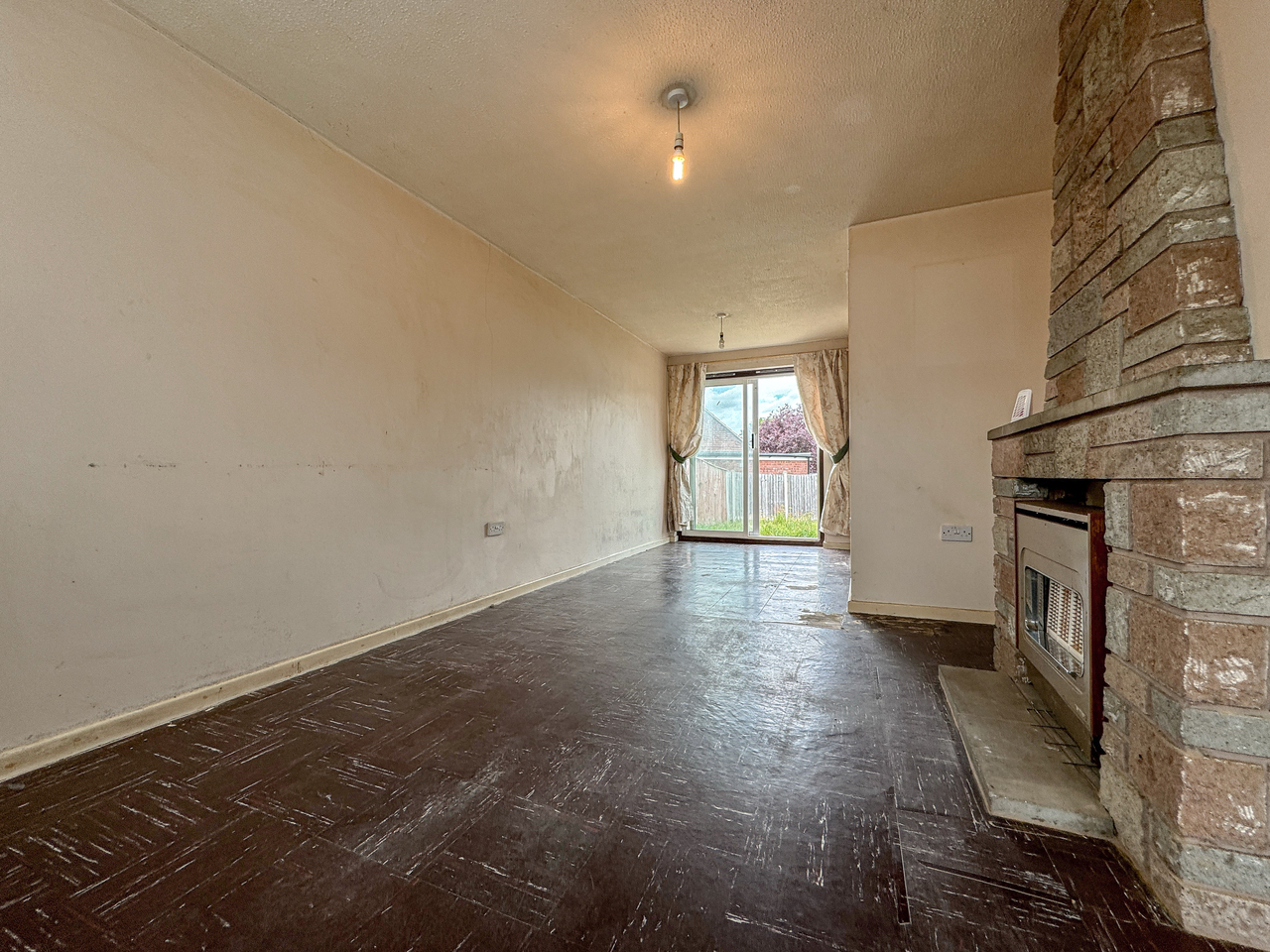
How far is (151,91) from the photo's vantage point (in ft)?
6.06

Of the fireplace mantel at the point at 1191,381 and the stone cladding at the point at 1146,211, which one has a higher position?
the stone cladding at the point at 1146,211

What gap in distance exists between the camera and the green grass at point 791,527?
669cm

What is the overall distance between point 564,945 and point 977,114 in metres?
3.37

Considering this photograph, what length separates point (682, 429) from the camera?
6.89 metres

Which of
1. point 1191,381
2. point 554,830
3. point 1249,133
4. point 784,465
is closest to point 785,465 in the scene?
point 784,465

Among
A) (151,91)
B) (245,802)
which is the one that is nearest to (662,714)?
(245,802)

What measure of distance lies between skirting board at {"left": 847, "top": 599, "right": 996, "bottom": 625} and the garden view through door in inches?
137

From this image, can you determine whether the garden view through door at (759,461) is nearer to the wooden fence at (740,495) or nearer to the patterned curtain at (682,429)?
the wooden fence at (740,495)

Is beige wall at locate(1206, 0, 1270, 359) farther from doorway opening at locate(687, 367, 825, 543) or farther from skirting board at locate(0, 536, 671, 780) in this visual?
doorway opening at locate(687, 367, 825, 543)

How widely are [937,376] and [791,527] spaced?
3.92 metres

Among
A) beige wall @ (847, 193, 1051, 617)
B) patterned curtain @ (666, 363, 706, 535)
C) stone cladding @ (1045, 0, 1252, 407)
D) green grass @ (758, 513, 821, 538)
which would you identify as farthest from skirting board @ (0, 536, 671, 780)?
green grass @ (758, 513, 821, 538)

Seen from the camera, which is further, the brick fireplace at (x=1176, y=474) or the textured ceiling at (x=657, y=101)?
the textured ceiling at (x=657, y=101)

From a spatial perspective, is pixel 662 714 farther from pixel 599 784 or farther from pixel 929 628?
pixel 929 628

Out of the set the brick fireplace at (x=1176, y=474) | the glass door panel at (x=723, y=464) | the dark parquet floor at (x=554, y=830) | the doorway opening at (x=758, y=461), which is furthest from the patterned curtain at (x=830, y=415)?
the brick fireplace at (x=1176, y=474)
